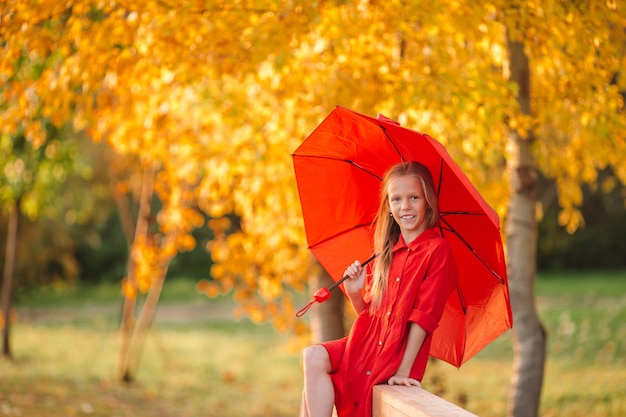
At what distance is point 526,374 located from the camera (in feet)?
19.0

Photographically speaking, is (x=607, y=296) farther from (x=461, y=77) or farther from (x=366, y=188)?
(x=366, y=188)

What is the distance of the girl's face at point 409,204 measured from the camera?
3496mm

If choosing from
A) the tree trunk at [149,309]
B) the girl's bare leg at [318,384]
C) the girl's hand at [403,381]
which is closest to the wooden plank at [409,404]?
the girl's hand at [403,381]

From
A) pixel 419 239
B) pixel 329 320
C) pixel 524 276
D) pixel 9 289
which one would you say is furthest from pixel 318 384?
pixel 9 289

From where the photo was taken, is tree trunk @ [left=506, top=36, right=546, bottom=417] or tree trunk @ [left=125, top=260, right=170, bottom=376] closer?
tree trunk @ [left=506, top=36, right=546, bottom=417]

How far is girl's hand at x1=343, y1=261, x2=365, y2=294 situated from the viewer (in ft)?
12.0

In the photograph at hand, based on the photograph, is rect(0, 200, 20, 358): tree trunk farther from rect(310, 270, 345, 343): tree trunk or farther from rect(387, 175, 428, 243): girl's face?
rect(387, 175, 428, 243): girl's face

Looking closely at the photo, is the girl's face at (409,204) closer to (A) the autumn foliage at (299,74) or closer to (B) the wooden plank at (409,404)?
(B) the wooden plank at (409,404)

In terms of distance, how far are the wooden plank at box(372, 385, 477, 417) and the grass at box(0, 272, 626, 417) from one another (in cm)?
358

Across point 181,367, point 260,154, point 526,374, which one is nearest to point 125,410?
point 181,367

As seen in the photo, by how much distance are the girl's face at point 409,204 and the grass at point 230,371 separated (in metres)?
3.47

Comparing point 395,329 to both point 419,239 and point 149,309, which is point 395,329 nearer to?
point 419,239

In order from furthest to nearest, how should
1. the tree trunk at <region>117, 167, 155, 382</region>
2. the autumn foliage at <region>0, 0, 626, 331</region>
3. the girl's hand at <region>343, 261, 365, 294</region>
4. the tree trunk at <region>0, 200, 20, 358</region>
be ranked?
the tree trunk at <region>0, 200, 20, 358</region> < the tree trunk at <region>117, 167, 155, 382</region> < the autumn foliage at <region>0, 0, 626, 331</region> < the girl's hand at <region>343, 261, 365, 294</region>

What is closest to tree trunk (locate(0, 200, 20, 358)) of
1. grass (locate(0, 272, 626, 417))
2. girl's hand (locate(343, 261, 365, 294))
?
grass (locate(0, 272, 626, 417))
